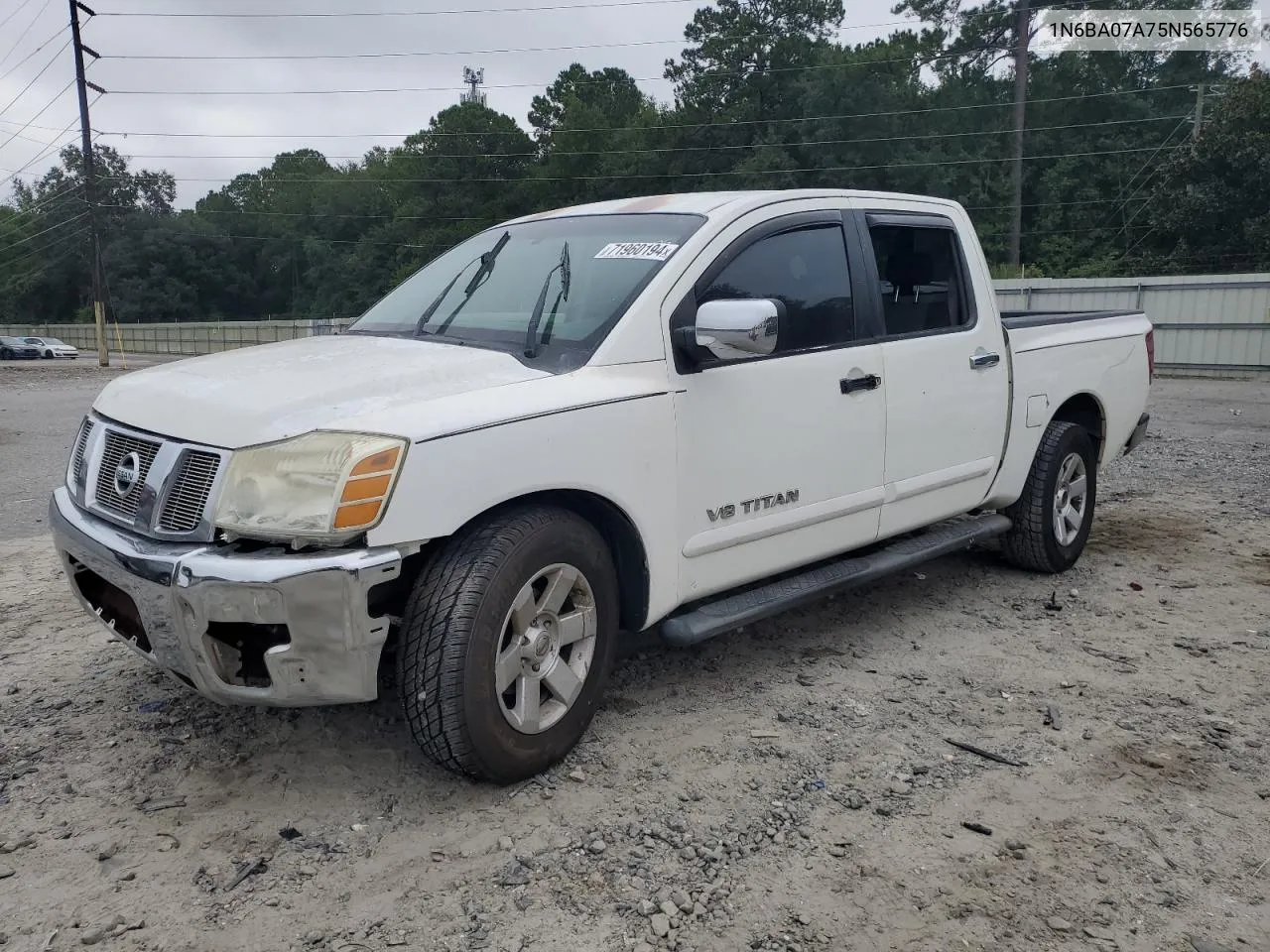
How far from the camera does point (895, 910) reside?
254 centimetres

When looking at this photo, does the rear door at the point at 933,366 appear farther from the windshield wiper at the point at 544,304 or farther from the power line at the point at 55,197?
the power line at the point at 55,197

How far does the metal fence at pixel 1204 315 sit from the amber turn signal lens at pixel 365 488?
1803 cm

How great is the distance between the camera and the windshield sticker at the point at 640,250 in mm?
3531

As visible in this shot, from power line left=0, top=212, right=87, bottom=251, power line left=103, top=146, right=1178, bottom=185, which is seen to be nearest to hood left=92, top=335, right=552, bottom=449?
power line left=103, top=146, right=1178, bottom=185

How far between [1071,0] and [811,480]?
4486cm

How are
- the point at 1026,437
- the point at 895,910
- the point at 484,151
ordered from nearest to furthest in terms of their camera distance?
the point at 895,910
the point at 1026,437
the point at 484,151

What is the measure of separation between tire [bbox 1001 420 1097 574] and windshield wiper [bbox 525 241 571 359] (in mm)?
→ 2802

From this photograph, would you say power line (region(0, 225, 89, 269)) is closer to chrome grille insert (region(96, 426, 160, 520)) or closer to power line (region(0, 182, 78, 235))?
power line (region(0, 182, 78, 235))

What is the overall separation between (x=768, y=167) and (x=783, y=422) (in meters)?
43.6

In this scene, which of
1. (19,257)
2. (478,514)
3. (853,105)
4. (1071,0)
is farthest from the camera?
(19,257)

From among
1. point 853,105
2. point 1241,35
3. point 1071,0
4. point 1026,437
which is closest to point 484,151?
point 853,105

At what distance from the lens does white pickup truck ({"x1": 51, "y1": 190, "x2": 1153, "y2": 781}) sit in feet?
8.79

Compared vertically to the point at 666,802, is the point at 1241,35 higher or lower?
higher

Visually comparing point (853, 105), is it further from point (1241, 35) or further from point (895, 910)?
point (895, 910)
